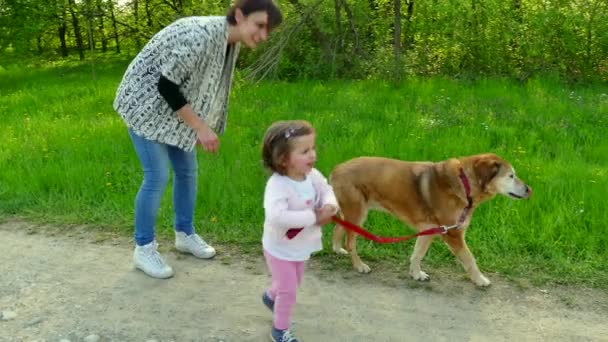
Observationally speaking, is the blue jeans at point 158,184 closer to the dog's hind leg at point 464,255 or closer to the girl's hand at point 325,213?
the girl's hand at point 325,213

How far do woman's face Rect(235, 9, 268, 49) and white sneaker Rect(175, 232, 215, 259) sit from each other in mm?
1818

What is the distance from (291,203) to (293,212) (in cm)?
11

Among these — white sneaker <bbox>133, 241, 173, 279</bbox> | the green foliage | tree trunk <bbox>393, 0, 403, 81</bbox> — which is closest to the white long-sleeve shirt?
white sneaker <bbox>133, 241, 173, 279</bbox>

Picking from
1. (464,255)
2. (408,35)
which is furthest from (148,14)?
(464,255)

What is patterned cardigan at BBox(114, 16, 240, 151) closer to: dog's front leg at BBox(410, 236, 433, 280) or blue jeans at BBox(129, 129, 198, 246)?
blue jeans at BBox(129, 129, 198, 246)

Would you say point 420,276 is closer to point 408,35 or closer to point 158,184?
point 158,184

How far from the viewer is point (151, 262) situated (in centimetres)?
427

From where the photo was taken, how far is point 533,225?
4.76 meters

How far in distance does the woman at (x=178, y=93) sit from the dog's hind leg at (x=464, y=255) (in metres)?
1.91

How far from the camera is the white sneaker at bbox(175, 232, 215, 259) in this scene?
4.59m

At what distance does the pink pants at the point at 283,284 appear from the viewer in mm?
3072

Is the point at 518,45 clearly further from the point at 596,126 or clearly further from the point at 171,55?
the point at 171,55

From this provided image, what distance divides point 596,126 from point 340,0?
20.5ft

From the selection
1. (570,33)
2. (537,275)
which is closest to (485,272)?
(537,275)
